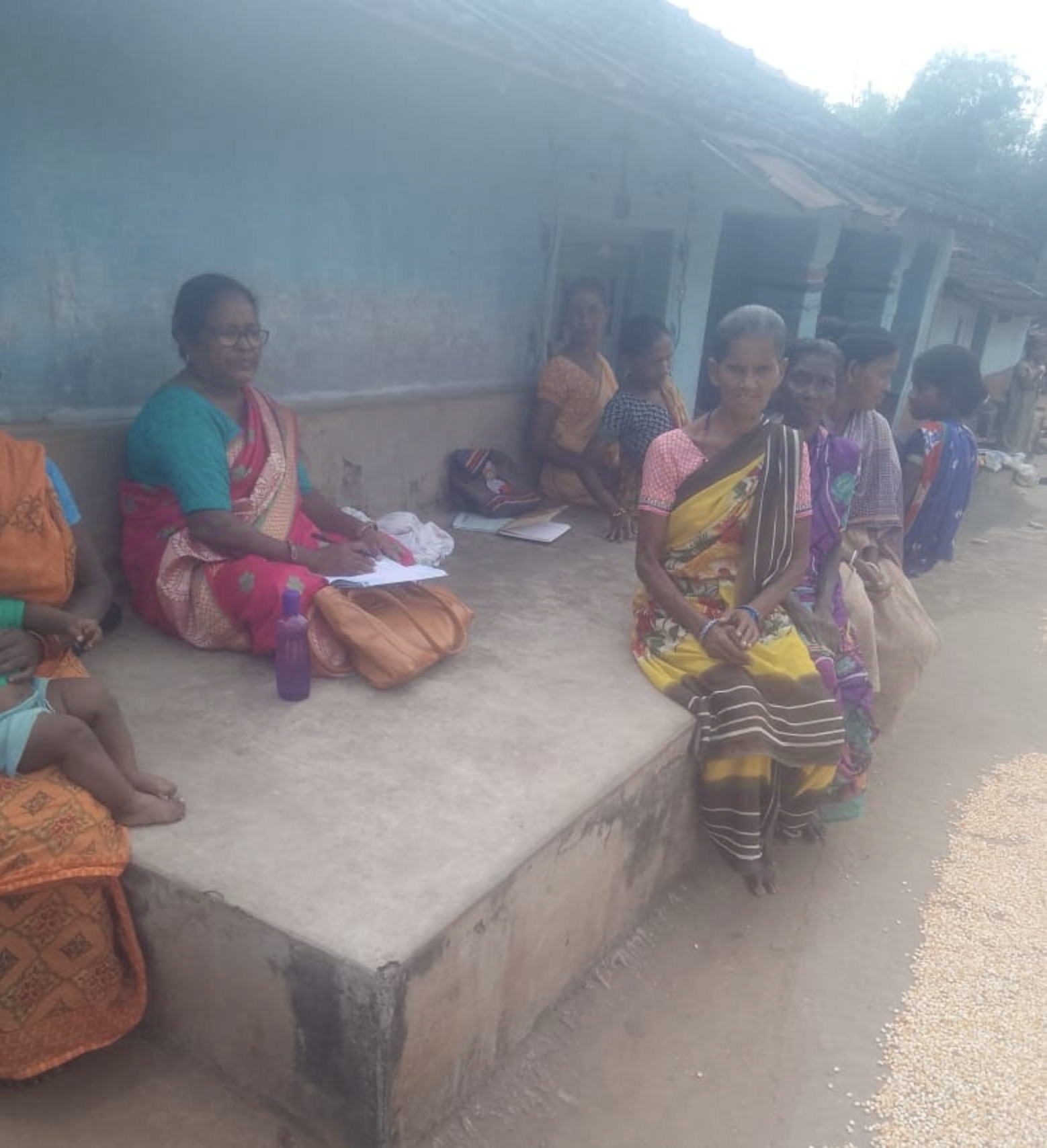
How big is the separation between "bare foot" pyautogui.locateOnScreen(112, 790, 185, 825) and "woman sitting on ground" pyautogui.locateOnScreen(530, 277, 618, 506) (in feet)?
10.6

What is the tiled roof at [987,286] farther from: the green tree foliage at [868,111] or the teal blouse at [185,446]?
the green tree foliage at [868,111]

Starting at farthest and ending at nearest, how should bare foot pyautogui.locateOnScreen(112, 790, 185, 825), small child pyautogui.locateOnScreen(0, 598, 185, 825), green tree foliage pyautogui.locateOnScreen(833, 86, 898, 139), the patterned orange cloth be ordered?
green tree foliage pyautogui.locateOnScreen(833, 86, 898, 139) → the patterned orange cloth → bare foot pyautogui.locateOnScreen(112, 790, 185, 825) → small child pyautogui.locateOnScreen(0, 598, 185, 825)

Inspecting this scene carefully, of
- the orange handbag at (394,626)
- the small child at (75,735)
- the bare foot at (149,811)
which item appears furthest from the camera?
the orange handbag at (394,626)

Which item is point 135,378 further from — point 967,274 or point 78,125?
point 967,274

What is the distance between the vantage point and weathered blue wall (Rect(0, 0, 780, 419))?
2787 mm

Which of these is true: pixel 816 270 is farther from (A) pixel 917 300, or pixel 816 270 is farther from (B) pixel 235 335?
(B) pixel 235 335

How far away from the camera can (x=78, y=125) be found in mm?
2814

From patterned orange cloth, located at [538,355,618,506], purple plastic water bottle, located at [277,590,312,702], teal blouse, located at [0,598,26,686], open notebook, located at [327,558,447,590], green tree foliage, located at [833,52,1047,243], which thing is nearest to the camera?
teal blouse, located at [0,598,26,686]

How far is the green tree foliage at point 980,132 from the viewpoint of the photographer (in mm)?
20391

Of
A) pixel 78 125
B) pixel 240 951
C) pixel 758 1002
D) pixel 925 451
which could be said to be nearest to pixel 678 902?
pixel 758 1002

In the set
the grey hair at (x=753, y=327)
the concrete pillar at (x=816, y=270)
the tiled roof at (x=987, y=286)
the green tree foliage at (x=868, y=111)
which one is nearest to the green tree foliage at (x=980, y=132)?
the green tree foliage at (x=868, y=111)

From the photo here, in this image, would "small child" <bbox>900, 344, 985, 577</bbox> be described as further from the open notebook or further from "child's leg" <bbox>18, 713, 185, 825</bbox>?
"child's leg" <bbox>18, 713, 185, 825</bbox>

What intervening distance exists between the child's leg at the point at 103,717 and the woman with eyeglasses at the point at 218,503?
27.7 inches

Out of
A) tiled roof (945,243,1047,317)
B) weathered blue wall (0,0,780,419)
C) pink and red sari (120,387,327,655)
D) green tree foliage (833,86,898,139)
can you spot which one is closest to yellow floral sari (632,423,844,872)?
pink and red sari (120,387,327,655)
